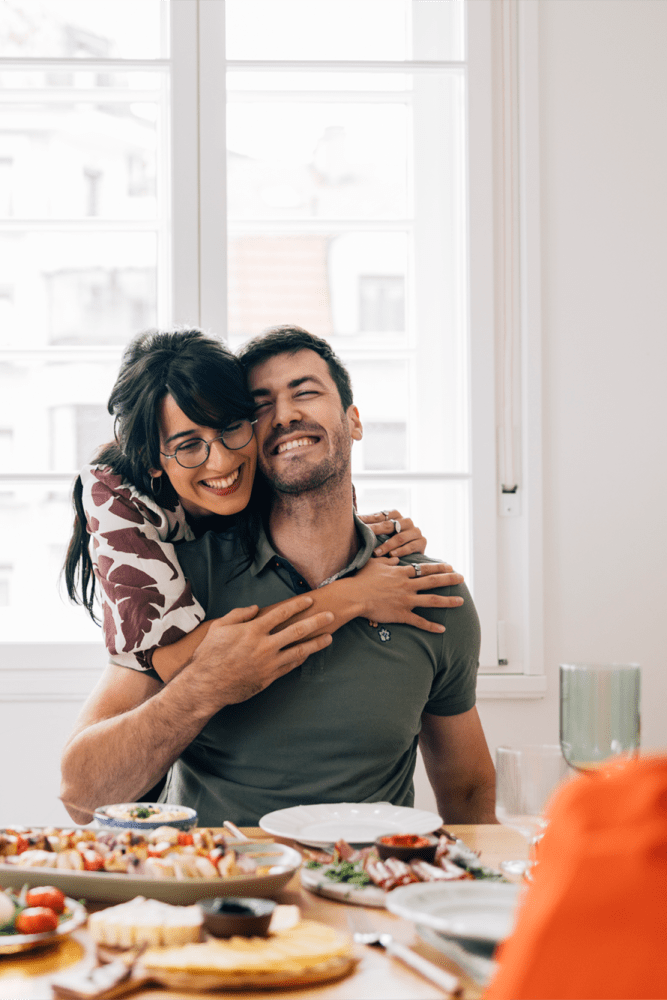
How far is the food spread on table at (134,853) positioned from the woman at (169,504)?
0.49m

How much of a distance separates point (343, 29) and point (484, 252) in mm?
696

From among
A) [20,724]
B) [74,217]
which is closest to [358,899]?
[20,724]

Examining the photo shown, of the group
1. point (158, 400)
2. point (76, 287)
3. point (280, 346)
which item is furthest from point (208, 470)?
point (76, 287)

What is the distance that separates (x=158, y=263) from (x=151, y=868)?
1.67 metres

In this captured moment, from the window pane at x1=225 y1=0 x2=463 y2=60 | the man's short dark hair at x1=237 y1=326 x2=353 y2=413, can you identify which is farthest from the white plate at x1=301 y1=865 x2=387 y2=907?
the window pane at x1=225 y1=0 x2=463 y2=60

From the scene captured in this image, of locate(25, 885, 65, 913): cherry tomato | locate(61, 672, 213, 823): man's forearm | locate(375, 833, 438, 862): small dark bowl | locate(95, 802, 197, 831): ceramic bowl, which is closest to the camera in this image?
locate(25, 885, 65, 913): cherry tomato

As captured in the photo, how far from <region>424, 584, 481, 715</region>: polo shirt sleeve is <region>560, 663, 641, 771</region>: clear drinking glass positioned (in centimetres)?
67

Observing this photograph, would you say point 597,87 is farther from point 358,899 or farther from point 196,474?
point 358,899

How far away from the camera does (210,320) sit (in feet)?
6.85

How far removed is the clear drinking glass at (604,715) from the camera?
0.93 m

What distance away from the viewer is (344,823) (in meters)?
1.08

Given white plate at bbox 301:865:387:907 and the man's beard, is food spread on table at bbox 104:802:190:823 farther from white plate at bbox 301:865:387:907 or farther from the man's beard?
the man's beard

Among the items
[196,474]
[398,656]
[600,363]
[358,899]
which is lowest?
[358,899]

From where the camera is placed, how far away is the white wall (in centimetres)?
211
